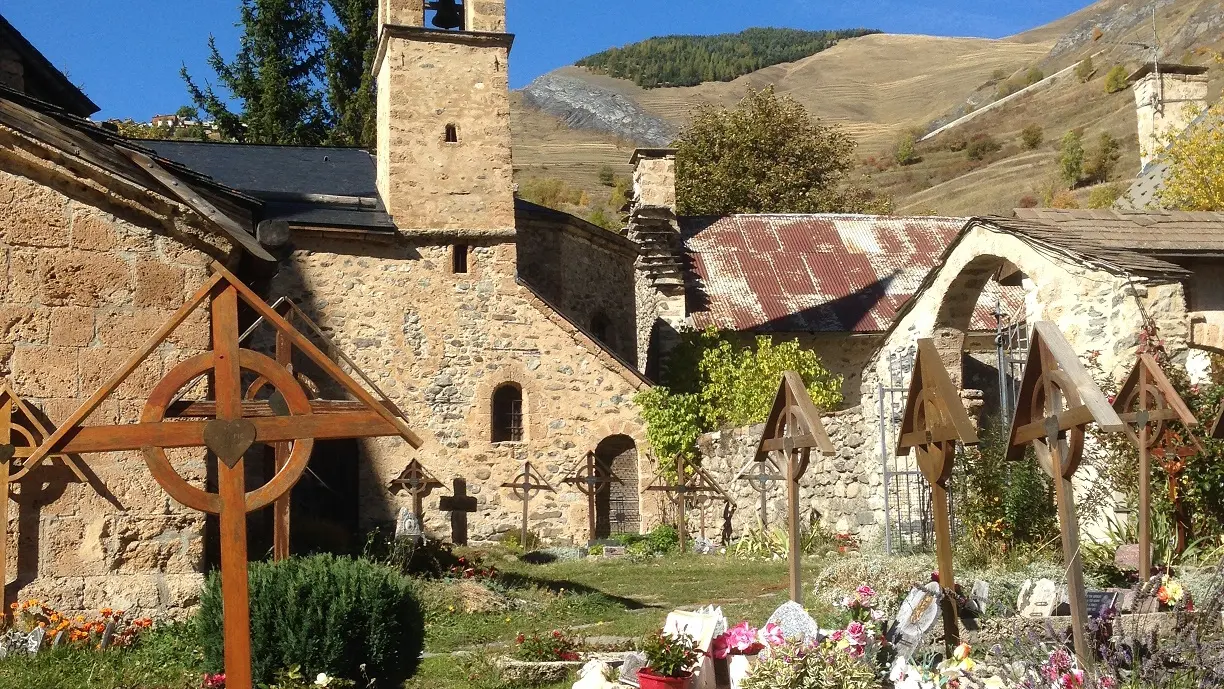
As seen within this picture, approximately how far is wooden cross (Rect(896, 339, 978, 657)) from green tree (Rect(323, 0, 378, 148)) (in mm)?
27225

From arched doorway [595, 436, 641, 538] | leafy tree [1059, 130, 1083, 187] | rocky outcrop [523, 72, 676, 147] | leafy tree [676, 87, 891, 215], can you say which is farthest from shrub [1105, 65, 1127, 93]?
arched doorway [595, 436, 641, 538]

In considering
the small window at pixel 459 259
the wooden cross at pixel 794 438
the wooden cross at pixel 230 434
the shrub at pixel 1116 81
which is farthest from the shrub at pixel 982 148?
the wooden cross at pixel 230 434

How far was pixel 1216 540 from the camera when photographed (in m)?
10.1

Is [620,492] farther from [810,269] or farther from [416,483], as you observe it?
[810,269]

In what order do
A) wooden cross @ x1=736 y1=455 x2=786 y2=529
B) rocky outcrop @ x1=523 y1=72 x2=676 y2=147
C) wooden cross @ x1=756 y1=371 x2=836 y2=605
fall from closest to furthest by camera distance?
1. wooden cross @ x1=756 y1=371 x2=836 y2=605
2. wooden cross @ x1=736 y1=455 x2=786 y2=529
3. rocky outcrop @ x1=523 y1=72 x2=676 y2=147

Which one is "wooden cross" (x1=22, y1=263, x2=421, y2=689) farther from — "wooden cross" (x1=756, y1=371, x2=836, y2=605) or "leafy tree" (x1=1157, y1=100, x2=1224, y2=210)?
"leafy tree" (x1=1157, y1=100, x2=1224, y2=210)

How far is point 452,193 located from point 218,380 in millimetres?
15115

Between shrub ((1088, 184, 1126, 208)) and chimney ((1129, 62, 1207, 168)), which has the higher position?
shrub ((1088, 184, 1126, 208))

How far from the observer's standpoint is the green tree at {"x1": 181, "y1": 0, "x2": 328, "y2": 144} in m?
32.7

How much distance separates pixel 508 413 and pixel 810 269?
844 centimetres

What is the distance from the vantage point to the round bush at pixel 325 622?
21.7 ft

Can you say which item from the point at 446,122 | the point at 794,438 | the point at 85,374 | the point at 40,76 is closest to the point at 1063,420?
the point at 794,438

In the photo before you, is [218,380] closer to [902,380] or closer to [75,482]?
[75,482]

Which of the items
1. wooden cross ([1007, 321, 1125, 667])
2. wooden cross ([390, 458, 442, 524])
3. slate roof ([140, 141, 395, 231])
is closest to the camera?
wooden cross ([1007, 321, 1125, 667])
